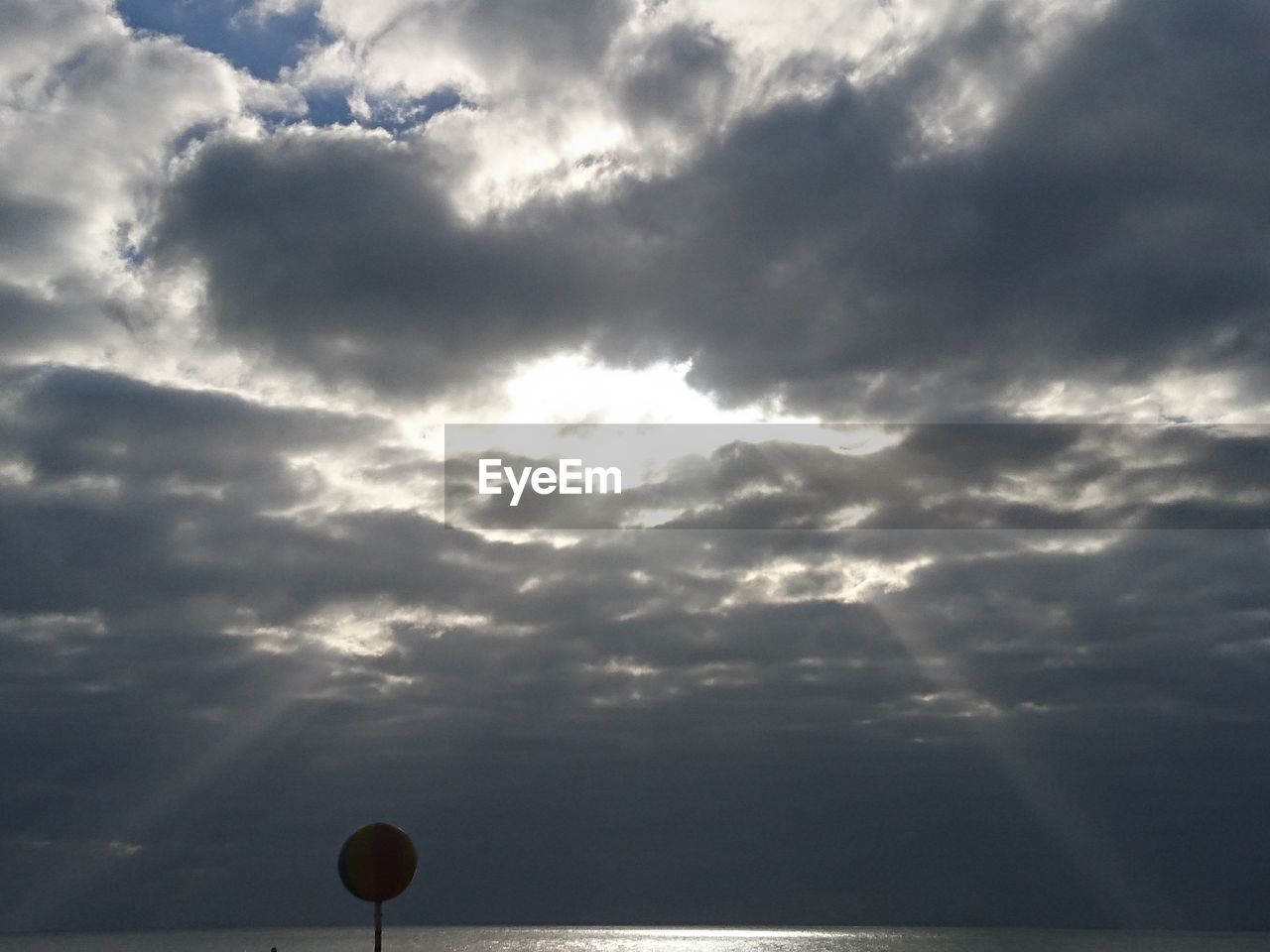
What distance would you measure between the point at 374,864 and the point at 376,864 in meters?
0.03

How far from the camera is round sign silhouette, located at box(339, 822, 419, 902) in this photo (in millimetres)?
17672

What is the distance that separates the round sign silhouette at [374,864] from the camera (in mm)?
17672

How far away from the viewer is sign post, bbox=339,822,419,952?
1767cm

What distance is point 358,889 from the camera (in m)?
17.7

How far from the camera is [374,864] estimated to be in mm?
17797

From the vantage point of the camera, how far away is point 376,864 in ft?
58.4

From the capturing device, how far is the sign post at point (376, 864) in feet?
58.0
